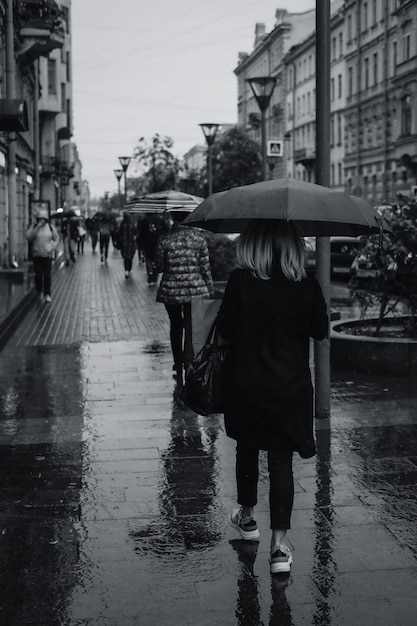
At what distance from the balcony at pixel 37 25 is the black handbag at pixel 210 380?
32.5m

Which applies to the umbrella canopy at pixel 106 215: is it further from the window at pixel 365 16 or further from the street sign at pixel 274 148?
the window at pixel 365 16

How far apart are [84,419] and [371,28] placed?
2393 inches

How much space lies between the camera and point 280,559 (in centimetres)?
452

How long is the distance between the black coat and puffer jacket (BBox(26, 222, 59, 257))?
14.5 meters

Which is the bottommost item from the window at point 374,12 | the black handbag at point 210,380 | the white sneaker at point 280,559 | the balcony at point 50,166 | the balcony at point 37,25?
the white sneaker at point 280,559

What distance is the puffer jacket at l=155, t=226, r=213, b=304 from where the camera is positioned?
360 inches

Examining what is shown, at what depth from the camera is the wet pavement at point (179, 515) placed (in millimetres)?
4211

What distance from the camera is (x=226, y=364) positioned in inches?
187

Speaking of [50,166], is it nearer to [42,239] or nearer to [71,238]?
[71,238]

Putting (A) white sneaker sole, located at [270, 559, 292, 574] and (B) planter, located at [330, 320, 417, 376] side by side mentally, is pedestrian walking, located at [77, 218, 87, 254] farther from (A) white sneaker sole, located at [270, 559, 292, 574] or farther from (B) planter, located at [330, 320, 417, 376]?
(A) white sneaker sole, located at [270, 559, 292, 574]

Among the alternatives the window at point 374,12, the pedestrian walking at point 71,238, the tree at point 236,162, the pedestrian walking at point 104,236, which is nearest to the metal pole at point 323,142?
the pedestrian walking at point 104,236

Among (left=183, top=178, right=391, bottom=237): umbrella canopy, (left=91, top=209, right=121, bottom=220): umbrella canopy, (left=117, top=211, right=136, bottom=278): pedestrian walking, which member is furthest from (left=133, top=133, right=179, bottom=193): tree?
(left=183, top=178, right=391, bottom=237): umbrella canopy

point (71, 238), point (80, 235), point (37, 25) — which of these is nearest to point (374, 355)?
point (37, 25)

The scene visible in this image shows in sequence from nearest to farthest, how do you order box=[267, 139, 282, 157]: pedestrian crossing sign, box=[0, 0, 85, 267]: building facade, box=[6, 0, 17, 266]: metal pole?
box=[267, 139, 282, 157]: pedestrian crossing sign
box=[6, 0, 17, 266]: metal pole
box=[0, 0, 85, 267]: building facade
